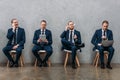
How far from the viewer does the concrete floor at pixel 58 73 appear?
21.4 ft

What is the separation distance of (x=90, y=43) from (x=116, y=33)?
75 centimetres

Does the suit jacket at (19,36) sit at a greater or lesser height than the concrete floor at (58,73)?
greater

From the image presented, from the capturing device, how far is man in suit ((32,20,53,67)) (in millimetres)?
7948

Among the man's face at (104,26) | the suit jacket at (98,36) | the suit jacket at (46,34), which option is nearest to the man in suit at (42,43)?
the suit jacket at (46,34)

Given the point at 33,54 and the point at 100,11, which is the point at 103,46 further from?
the point at 33,54

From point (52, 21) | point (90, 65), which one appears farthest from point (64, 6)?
point (90, 65)

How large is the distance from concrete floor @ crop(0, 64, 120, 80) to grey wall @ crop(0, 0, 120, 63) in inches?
34.2

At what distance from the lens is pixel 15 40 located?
26.9 feet

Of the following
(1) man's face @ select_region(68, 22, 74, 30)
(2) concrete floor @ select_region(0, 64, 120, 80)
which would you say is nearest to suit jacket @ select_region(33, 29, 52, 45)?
(1) man's face @ select_region(68, 22, 74, 30)

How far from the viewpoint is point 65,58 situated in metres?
8.60

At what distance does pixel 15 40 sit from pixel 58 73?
69.6 inches

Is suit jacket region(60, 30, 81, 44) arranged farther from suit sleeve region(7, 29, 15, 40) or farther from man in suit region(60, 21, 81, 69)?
suit sleeve region(7, 29, 15, 40)

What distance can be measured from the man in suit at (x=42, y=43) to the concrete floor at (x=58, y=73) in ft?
0.95

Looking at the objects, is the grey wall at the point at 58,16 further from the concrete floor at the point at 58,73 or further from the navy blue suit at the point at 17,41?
the concrete floor at the point at 58,73
